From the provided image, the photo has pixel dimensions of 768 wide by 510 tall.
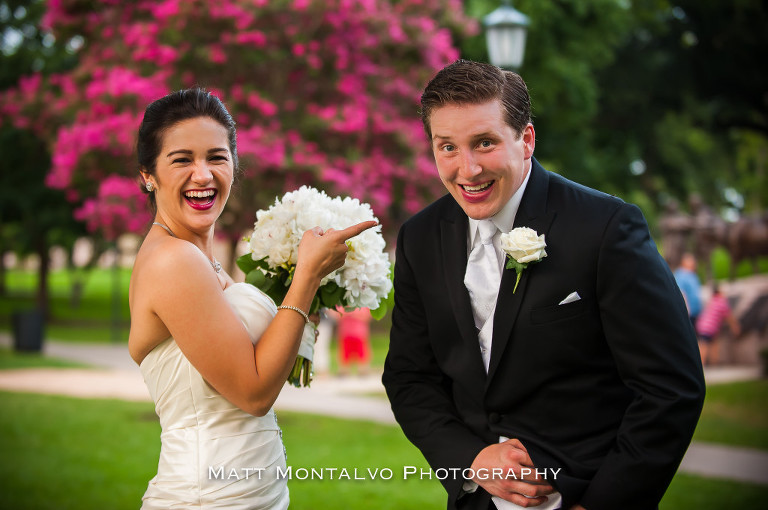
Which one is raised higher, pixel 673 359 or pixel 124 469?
pixel 673 359

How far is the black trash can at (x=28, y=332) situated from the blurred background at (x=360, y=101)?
0.04 m

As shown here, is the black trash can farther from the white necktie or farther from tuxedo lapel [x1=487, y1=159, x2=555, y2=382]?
tuxedo lapel [x1=487, y1=159, x2=555, y2=382]

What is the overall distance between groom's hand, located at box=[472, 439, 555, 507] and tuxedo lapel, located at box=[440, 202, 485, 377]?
0.27 metres

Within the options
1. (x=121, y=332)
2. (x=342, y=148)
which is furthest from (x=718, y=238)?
(x=121, y=332)

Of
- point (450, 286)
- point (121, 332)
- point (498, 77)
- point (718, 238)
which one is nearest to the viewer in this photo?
point (498, 77)

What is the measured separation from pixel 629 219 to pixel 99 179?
12.2 m

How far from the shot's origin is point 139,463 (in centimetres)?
897

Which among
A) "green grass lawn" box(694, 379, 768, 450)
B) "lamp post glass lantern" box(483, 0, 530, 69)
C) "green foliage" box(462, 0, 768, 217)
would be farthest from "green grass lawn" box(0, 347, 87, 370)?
"green grass lawn" box(694, 379, 768, 450)

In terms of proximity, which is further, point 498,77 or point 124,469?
point 124,469

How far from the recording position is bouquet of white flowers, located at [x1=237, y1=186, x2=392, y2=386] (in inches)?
122

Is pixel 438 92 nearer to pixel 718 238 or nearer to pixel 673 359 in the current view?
pixel 673 359

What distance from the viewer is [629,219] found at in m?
2.58

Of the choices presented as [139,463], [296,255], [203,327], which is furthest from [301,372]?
[139,463]

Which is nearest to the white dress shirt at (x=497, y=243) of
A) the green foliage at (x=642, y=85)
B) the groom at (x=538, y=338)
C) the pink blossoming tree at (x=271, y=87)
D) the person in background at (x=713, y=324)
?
the groom at (x=538, y=338)
